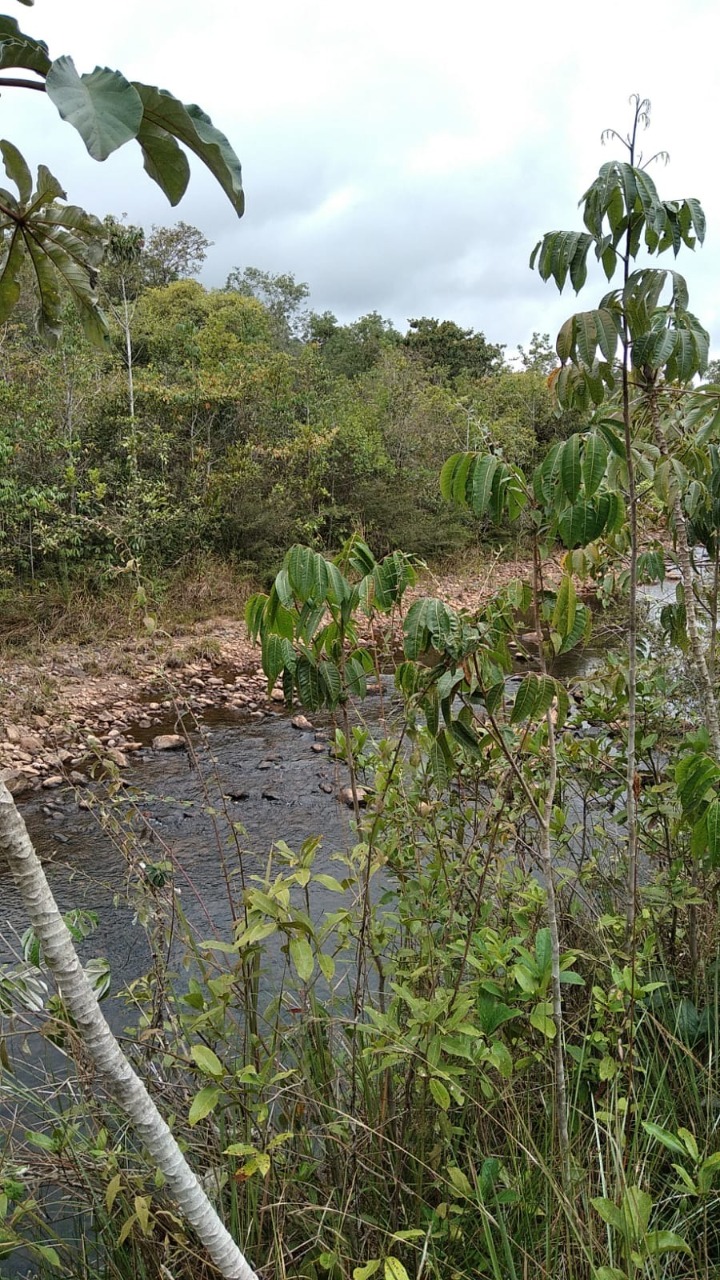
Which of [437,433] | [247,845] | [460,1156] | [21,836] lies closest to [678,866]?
[460,1156]

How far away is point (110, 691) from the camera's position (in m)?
7.71

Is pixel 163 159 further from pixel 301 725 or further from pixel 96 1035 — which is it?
pixel 301 725

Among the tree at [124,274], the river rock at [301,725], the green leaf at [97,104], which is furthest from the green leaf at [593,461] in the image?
the tree at [124,274]

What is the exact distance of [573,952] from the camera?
1.44 m

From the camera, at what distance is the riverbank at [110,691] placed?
19.6 ft

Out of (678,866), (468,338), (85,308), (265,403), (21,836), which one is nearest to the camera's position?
(21,836)

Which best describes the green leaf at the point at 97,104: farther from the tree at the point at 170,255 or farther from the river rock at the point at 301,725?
the tree at the point at 170,255

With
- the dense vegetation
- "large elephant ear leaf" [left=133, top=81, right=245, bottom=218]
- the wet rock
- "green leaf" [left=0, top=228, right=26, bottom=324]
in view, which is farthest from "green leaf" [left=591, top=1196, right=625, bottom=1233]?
the dense vegetation

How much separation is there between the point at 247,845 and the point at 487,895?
2.84m

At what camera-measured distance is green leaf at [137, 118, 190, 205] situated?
0.72m

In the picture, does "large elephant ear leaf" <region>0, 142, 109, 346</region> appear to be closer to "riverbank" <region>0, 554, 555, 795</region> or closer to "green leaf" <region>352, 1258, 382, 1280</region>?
"green leaf" <region>352, 1258, 382, 1280</region>

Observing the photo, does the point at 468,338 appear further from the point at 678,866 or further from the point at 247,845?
the point at 678,866

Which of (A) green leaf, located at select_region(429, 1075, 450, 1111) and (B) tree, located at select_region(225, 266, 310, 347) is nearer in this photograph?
(A) green leaf, located at select_region(429, 1075, 450, 1111)

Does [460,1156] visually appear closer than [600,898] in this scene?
Yes
